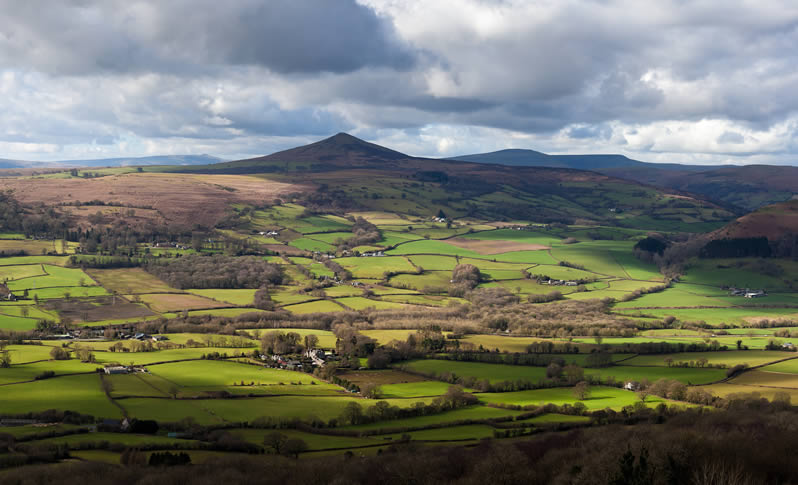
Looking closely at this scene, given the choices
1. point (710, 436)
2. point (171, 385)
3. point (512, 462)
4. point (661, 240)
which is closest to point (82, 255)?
point (171, 385)

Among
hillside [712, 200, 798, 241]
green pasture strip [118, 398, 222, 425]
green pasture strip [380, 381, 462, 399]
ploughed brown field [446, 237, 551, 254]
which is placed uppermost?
hillside [712, 200, 798, 241]

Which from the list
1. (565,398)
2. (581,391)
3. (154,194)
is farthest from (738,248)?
(154,194)

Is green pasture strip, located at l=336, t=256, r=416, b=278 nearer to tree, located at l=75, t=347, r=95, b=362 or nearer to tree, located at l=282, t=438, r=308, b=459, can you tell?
tree, located at l=75, t=347, r=95, b=362

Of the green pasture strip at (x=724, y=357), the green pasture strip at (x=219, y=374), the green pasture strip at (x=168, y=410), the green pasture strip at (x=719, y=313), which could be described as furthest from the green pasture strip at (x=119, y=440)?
the green pasture strip at (x=719, y=313)

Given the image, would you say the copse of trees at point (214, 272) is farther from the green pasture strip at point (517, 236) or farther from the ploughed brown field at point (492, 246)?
the green pasture strip at point (517, 236)

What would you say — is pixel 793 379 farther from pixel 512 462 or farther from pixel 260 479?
pixel 260 479

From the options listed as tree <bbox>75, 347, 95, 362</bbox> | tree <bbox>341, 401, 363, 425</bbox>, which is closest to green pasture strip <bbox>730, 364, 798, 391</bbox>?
tree <bbox>341, 401, 363, 425</bbox>
